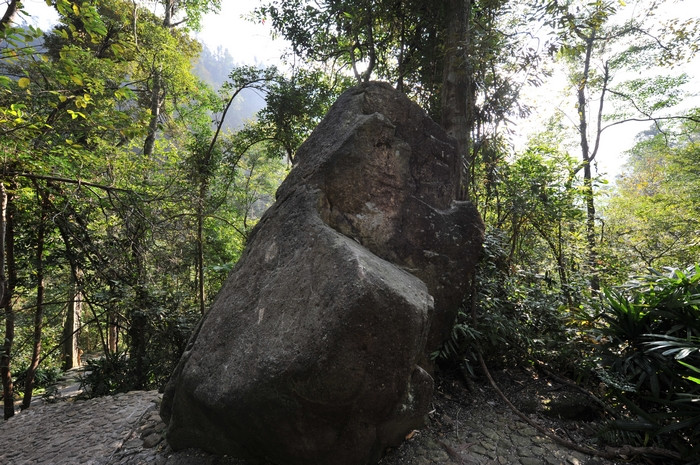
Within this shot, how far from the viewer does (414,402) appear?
2.45 m

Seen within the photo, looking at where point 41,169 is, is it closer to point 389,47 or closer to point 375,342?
point 375,342

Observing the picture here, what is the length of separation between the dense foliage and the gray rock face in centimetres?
96

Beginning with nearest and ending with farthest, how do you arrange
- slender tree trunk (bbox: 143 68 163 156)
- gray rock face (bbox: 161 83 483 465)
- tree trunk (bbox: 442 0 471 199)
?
gray rock face (bbox: 161 83 483 465), tree trunk (bbox: 442 0 471 199), slender tree trunk (bbox: 143 68 163 156)

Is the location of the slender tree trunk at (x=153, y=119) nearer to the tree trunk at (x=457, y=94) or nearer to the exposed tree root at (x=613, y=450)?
the tree trunk at (x=457, y=94)

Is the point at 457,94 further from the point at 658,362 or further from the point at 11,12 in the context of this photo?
the point at 11,12

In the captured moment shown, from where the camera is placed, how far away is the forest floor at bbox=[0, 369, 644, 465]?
8.50 feet

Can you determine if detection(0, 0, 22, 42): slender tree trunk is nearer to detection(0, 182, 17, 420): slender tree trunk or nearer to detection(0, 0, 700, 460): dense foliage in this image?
detection(0, 0, 700, 460): dense foliage

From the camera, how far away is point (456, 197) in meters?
4.12

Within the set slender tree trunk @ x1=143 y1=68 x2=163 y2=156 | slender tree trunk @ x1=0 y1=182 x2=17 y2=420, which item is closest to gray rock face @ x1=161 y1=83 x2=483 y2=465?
slender tree trunk @ x1=0 y1=182 x2=17 y2=420

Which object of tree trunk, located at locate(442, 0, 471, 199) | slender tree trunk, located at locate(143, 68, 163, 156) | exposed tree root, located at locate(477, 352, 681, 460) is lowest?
exposed tree root, located at locate(477, 352, 681, 460)

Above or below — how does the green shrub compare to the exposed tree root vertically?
above

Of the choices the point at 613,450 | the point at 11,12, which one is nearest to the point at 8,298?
the point at 11,12

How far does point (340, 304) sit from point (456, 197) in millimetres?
2780

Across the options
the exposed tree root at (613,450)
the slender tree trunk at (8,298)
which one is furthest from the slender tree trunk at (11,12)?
the exposed tree root at (613,450)
